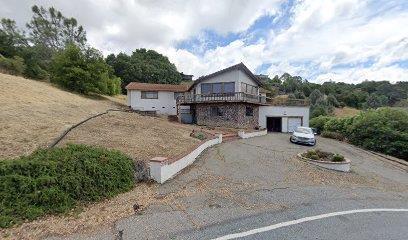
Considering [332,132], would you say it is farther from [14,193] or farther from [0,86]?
[0,86]

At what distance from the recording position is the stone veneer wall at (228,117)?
1080 inches

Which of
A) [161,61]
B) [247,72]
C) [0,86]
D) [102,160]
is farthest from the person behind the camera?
[161,61]

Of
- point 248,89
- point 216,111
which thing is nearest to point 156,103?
point 216,111

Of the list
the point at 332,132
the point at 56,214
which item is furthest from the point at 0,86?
the point at 332,132

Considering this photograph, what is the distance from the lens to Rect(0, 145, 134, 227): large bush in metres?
6.02

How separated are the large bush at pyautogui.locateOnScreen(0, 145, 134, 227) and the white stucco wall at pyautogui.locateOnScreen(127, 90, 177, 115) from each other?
26056 mm

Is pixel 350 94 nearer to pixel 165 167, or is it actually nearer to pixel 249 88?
pixel 249 88

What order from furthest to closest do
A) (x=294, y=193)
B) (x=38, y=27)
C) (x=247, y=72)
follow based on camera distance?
(x=38, y=27) → (x=247, y=72) → (x=294, y=193)

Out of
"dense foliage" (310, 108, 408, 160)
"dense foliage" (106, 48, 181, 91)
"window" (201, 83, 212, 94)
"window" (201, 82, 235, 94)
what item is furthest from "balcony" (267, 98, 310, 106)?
"dense foliage" (106, 48, 181, 91)

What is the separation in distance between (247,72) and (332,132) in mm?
11954

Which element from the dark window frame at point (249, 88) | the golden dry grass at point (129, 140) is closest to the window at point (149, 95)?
the dark window frame at point (249, 88)

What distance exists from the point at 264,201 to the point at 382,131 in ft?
69.9

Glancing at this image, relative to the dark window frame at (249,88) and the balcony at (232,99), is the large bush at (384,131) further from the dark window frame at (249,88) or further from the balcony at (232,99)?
the dark window frame at (249,88)

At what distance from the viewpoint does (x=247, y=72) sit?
95.5 feet
